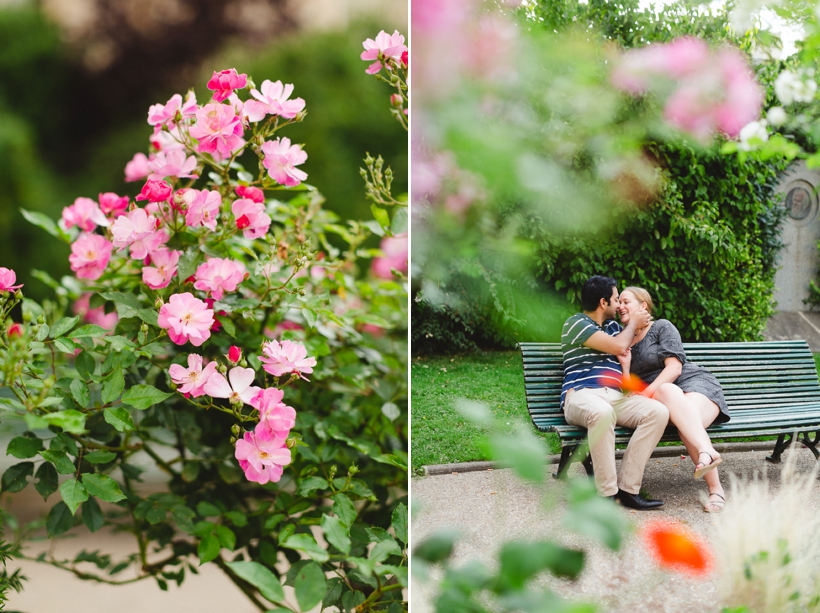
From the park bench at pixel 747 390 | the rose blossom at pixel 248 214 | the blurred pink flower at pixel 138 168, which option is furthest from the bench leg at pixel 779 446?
the blurred pink flower at pixel 138 168

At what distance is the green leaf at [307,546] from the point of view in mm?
779

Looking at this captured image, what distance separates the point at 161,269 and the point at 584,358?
2.68 ft

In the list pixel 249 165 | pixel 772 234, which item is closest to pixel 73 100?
pixel 249 165

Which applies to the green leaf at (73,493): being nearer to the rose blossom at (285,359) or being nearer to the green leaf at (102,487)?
the green leaf at (102,487)

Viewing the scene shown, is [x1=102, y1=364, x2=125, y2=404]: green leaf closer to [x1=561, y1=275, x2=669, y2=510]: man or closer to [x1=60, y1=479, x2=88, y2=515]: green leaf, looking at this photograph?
[x1=60, y1=479, x2=88, y2=515]: green leaf

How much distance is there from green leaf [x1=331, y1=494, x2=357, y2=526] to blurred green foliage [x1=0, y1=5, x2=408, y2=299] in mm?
2641

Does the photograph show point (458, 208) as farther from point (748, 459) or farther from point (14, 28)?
point (14, 28)

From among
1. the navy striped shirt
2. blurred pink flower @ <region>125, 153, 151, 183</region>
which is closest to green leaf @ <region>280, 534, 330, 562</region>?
the navy striped shirt

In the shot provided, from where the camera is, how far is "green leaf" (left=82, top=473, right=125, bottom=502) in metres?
1.03

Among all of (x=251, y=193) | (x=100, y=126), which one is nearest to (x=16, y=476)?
(x=251, y=193)

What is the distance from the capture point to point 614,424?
1.19m

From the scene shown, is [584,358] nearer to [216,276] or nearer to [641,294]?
[641,294]

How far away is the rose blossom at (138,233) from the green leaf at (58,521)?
514 millimetres

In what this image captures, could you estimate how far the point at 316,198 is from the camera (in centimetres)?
159
